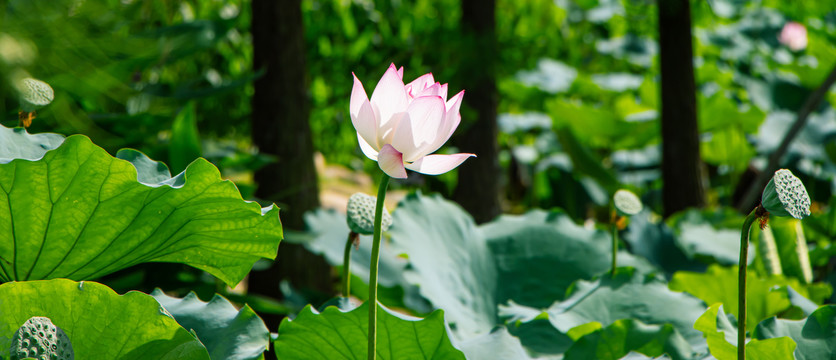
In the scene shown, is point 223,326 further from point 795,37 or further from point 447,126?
point 795,37

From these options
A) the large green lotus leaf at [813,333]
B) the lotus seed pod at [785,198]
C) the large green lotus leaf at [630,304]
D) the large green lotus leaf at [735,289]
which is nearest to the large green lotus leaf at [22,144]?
the large green lotus leaf at [630,304]

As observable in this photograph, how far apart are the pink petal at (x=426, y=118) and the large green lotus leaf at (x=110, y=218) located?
0.22 metres

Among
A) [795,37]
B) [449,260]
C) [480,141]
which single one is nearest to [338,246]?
[449,260]

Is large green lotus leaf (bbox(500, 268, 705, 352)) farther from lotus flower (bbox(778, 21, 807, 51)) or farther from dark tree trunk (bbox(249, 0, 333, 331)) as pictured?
lotus flower (bbox(778, 21, 807, 51))

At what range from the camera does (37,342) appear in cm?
56

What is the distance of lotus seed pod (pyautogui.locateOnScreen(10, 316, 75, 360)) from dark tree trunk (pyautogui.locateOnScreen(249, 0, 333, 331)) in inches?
48.9

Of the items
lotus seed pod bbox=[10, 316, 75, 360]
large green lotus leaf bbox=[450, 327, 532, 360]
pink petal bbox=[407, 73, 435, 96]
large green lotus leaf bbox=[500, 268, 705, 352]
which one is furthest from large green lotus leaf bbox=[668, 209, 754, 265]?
lotus seed pod bbox=[10, 316, 75, 360]

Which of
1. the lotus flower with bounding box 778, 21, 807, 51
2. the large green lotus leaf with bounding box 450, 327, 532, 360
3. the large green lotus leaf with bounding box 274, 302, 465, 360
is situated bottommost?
the large green lotus leaf with bounding box 450, 327, 532, 360

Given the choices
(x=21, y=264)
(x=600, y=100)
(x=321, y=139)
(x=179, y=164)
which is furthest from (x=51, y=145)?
(x=600, y=100)

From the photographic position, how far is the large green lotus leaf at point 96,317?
0.66m

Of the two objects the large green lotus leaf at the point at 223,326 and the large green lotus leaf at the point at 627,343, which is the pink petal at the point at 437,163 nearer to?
the large green lotus leaf at the point at 223,326

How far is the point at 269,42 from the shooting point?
1.84 meters

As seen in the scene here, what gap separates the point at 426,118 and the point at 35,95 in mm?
513

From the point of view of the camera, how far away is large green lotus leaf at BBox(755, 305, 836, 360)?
820 millimetres
